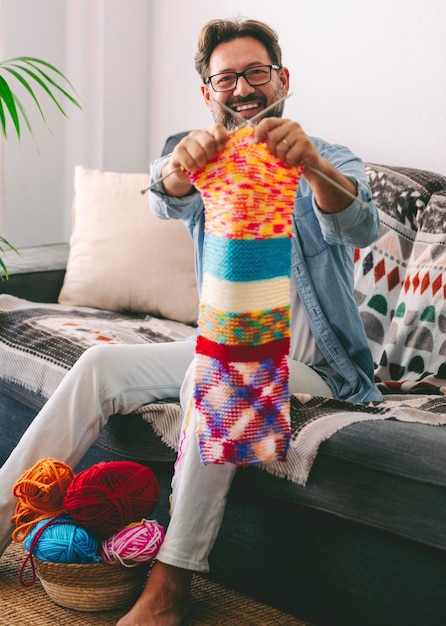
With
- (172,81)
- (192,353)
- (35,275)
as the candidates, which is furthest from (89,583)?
(172,81)

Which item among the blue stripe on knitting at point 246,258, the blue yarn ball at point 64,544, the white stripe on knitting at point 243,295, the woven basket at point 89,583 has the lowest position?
the woven basket at point 89,583

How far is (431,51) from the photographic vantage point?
241cm

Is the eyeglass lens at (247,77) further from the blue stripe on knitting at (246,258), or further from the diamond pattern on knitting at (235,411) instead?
the diamond pattern on knitting at (235,411)

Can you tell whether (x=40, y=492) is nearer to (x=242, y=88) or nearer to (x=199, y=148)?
(x=199, y=148)

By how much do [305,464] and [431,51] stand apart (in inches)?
55.0

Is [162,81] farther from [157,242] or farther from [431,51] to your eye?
[431,51]

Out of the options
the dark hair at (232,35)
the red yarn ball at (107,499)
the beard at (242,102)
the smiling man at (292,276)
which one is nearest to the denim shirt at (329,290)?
the smiling man at (292,276)

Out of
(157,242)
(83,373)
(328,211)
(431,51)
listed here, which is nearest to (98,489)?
(83,373)

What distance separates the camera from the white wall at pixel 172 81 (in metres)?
2.48

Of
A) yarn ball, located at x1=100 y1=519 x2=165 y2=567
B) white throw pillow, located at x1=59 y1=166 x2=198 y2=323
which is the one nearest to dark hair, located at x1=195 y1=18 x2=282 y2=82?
white throw pillow, located at x1=59 y1=166 x2=198 y2=323

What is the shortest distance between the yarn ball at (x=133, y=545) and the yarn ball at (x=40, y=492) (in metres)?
0.13

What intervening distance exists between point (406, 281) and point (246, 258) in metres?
0.80

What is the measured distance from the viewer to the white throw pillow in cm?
256

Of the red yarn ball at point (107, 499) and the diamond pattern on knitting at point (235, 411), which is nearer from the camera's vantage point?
the diamond pattern on knitting at point (235, 411)
